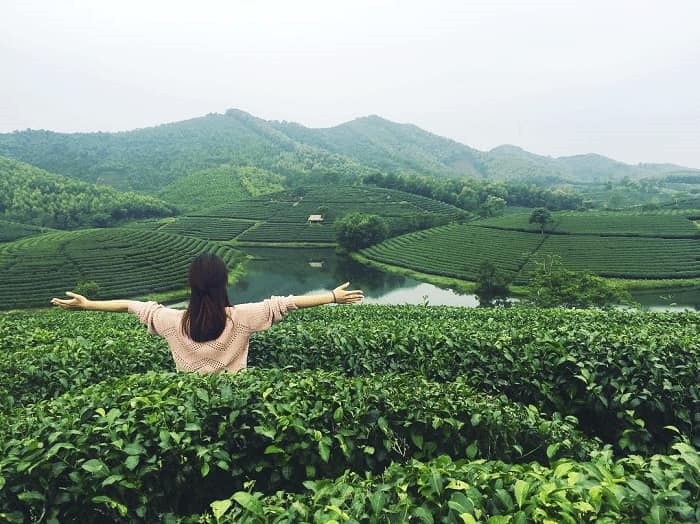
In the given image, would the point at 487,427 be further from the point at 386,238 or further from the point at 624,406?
the point at 386,238

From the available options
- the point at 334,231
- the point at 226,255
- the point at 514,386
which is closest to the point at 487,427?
the point at 514,386

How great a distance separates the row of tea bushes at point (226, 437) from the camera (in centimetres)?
270

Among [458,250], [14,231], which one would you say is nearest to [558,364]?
[458,250]

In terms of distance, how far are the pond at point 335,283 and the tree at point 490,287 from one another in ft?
3.50

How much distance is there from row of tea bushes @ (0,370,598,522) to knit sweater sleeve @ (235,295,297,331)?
0.50 meters

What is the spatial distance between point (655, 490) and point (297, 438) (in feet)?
7.62

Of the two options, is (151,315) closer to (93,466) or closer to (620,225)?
(93,466)

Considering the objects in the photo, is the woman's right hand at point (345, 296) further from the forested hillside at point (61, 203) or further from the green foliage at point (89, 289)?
the forested hillside at point (61, 203)

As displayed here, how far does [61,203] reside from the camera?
297 ft

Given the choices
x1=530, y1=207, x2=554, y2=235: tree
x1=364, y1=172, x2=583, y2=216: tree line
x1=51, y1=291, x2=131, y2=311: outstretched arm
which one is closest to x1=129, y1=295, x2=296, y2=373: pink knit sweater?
x1=51, y1=291, x2=131, y2=311: outstretched arm

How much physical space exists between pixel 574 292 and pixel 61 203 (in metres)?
99.7

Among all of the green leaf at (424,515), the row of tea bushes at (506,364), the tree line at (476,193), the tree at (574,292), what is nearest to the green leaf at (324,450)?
the green leaf at (424,515)

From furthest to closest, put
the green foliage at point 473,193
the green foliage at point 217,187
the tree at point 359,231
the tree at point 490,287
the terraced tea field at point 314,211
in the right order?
the green foliage at point 217,187
the green foliage at point 473,193
the terraced tea field at point 314,211
the tree at point 359,231
the tree at point 490,287

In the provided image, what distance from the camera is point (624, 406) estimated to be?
474 centimetres
